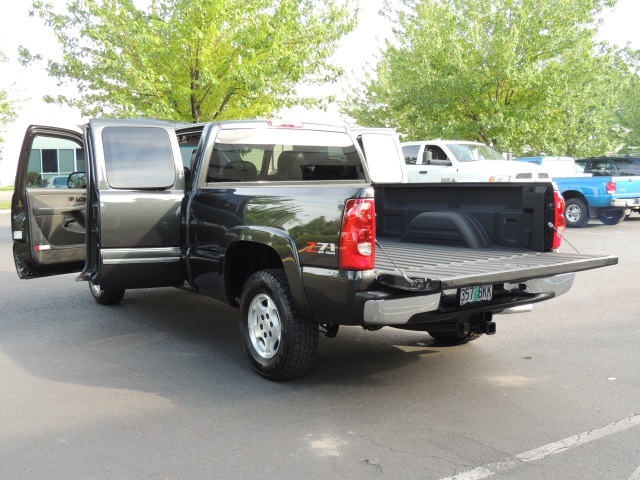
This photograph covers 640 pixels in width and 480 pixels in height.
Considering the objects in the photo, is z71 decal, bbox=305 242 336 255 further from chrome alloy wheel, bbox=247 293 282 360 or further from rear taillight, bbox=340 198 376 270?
chrome alloy wheel, bbox=247 293 282 360

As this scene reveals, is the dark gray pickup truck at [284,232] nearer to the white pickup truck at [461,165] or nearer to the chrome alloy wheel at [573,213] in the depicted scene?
the white pickup truck at [461,165]

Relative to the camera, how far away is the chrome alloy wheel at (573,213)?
18328 mm

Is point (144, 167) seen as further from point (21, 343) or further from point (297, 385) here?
point (297, 385)

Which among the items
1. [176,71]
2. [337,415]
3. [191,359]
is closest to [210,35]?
[176,71]

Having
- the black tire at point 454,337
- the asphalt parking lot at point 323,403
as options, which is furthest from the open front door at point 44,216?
the black tire at point 454,337

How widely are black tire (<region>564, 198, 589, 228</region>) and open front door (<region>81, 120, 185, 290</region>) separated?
46.9 feet

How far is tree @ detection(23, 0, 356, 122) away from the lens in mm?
17578

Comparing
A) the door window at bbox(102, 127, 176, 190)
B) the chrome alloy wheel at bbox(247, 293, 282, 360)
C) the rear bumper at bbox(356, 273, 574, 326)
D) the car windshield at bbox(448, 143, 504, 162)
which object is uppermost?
the car windshield at bbox(448, 143, 504, 162)

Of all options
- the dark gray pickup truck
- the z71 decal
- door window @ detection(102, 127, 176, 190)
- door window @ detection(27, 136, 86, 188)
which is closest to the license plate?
the dark gray pickup truck

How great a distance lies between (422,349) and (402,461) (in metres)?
2.40

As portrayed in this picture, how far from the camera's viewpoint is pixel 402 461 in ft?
12.5

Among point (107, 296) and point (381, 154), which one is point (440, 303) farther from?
point (381, 154)

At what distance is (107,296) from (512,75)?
62.3 ft

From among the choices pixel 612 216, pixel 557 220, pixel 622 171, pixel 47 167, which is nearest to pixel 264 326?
pixel 557 220
